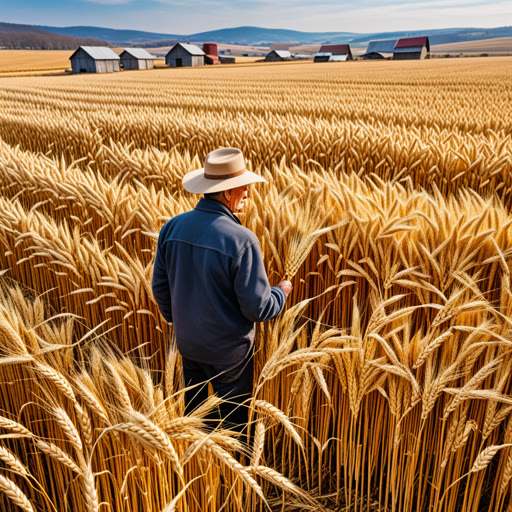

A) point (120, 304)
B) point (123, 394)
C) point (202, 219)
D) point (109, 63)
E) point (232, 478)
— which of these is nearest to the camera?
point (123, 394)

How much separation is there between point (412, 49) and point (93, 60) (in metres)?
44.2

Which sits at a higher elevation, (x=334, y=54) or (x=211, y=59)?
(x=334, y=54)

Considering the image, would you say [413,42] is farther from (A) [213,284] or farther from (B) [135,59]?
(A) [213,284]

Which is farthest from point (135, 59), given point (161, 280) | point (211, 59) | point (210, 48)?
point (161, 280)

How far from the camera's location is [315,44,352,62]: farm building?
220 feet

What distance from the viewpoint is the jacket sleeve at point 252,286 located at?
58.4 inches

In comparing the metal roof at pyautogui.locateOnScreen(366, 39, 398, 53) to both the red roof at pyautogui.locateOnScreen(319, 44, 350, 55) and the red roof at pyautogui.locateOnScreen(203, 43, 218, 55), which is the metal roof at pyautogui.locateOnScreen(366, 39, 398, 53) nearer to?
the red roof at pyautogui.locateOnScreen(319, 44, 350, 55)

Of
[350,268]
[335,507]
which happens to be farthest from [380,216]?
[335,507]

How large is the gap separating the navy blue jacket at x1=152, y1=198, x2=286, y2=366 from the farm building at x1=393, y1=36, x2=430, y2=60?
235 feet

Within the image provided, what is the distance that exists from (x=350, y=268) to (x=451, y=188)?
3235 mm

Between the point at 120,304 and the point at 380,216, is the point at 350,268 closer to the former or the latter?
the point at 380,216

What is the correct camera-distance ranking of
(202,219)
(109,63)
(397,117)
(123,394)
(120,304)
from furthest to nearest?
(109,63) < (397,117) < (120,304) < (202,219) < (123,394)

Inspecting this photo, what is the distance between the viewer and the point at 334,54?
6919 cm

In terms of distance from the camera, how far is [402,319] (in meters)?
1.54
